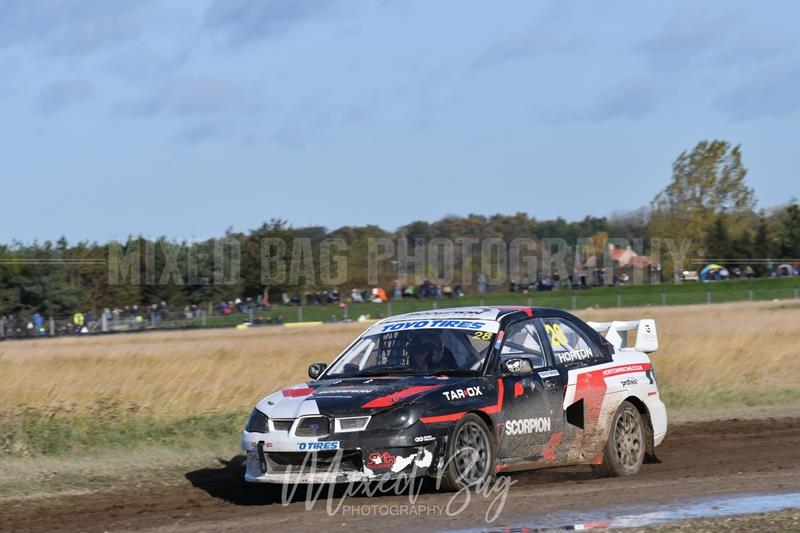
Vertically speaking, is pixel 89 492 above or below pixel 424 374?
below

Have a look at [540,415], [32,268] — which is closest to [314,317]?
[32,268]

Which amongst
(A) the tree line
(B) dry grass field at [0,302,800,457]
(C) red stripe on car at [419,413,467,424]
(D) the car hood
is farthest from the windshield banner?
(A) the tree line

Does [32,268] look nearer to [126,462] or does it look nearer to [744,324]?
[744,324]

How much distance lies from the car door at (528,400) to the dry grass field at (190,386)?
463 centimetres

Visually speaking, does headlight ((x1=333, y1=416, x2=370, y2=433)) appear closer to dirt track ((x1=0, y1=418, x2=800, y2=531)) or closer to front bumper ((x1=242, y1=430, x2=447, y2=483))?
front bumper ((x1=242, y1=430, x2=447, y2=483))

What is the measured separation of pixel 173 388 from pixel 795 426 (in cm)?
940

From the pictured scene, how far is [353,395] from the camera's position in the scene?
8703 mm

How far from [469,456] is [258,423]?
1.65 m

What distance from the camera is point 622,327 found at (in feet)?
37.1

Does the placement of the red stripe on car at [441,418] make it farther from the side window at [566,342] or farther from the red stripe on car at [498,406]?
the side window at [566,342]

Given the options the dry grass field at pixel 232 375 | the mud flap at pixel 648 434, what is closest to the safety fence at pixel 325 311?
the dry grass field at pixel 232 375

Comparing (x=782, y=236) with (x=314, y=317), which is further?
(x=782, y=236)

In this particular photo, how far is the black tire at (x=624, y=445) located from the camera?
10023 millimetres

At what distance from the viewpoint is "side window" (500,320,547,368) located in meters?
9.62
